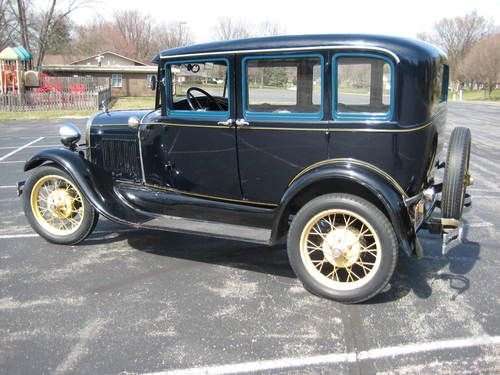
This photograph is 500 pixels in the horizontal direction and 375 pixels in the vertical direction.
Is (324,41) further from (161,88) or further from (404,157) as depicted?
(161,88)

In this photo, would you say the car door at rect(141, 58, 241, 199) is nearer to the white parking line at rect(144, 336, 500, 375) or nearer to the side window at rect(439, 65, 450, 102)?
the white parking line at rect(144, 336, 500, 375)

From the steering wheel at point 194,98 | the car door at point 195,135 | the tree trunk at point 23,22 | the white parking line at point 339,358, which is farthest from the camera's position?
the tree trunk at point 23,22

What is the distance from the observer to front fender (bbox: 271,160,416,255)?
11.0 ft

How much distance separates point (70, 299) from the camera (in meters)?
3.63

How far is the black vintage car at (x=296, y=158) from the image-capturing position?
344cm

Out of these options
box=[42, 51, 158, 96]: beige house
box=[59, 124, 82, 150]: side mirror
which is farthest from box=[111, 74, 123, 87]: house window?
box=[59, 124, 82, 150]: side mirror

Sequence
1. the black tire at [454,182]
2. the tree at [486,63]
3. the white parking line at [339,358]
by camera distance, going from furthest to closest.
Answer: the tree at [486,63]
the black tire at [454,182]
the white parking line at [339,358]

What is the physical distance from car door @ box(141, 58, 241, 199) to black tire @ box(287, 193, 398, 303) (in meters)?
0.81

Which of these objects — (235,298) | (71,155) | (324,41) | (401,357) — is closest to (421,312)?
(401,357)

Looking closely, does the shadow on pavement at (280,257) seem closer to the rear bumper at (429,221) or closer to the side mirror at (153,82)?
the rear bumper at (429,221)

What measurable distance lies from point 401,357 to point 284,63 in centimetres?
234

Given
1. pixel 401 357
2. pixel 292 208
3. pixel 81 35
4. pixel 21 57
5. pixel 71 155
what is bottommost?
pixel 401 357

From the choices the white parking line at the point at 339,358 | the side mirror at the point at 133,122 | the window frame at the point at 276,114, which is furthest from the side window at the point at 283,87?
the white parking line at the point at 339,358

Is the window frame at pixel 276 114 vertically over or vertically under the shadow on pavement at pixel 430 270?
over
